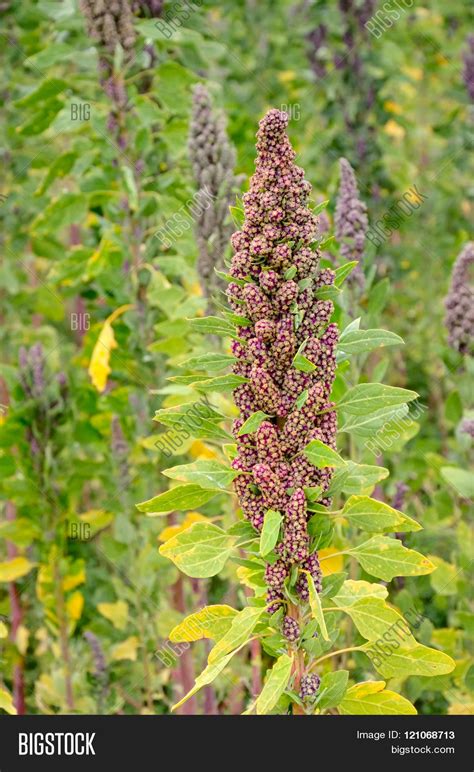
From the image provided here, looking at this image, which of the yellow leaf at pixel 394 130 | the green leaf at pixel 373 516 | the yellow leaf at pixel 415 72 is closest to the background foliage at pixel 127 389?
the green leaf at pixel 373 516

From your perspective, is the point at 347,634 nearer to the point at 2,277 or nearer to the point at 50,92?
the point at 50,92

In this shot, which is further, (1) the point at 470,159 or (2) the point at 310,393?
(1) the point at 470,159

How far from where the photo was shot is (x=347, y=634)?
252cm

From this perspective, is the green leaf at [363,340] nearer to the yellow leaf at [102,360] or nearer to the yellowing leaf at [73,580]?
the yellow leaf at [102,360]

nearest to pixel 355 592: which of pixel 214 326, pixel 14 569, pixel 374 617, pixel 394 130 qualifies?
pixel 374 617

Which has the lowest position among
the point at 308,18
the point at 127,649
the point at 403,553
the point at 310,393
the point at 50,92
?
the point at 127,649

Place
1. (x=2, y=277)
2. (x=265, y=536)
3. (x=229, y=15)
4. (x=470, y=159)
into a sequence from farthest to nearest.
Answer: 1. (x=229, y=15)
2. (x=470, y=159)
3. (x=2, y=277)
4. (x=265, y=536)

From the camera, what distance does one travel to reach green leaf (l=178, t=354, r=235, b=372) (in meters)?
1.55

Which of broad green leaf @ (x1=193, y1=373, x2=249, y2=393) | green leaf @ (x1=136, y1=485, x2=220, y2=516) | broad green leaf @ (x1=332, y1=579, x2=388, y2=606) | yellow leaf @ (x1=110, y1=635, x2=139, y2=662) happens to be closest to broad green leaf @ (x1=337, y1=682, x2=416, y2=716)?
broad green leaf @ (x1=332, y1=579, x2=388, y2=606)

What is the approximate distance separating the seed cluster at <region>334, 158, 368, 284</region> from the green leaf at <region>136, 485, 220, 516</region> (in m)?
0.91

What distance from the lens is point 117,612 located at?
3104 mm
